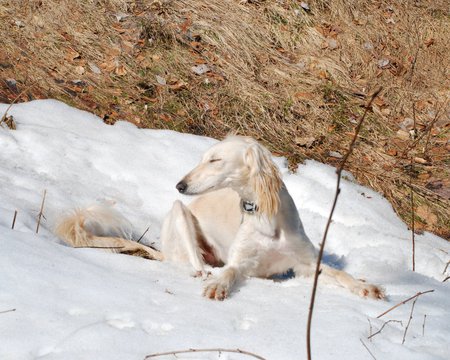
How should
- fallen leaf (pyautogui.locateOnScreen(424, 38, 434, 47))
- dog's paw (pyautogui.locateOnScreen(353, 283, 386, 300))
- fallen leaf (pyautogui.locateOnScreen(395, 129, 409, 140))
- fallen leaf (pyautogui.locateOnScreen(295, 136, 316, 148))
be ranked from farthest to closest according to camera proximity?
fallen leaf (pyautogui.locateOnScreen(424, 38, 434, 47))
fallen leaf (pyautogui.locateOnScreen(395, 129, 409, 140))
fallen leaf (pyautogui.locateOnScreen(295, 136, 316, 148))
dog's paw (pyautogui.locateOnScreen(353, 283, 386, 300))

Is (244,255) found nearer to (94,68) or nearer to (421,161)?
(421,161)

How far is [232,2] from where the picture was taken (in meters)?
7.53

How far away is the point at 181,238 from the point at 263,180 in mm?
770

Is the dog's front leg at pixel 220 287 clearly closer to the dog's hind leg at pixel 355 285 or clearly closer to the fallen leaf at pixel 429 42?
the dog's hind leg at pixel 355 285

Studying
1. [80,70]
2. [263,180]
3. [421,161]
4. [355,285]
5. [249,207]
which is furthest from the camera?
[80,70]

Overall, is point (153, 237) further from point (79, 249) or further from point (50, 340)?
point (50, 340)

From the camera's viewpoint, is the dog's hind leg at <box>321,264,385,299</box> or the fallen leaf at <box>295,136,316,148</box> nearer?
the dog's hind leg at <box>321,264,385,299</box>

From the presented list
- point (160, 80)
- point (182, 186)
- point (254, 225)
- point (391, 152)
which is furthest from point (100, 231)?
point (391, 152)

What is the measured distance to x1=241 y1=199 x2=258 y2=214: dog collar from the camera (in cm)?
348

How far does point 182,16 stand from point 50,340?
572 centimetres

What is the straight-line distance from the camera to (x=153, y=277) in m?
3.09

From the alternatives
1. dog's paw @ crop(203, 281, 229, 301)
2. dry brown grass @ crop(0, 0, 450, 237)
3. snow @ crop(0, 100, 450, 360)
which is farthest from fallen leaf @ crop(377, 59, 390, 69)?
dog's paw @ crop(203, 281, 229, 301)

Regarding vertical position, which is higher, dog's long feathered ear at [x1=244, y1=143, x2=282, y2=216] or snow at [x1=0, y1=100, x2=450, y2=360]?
dog's long feathered ear at [x1=244, y1=143, x2=282, y2=216]

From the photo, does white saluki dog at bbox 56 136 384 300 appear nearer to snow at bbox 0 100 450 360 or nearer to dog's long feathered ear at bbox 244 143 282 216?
dog's long feathered ear at bbox 244 143 282 216
